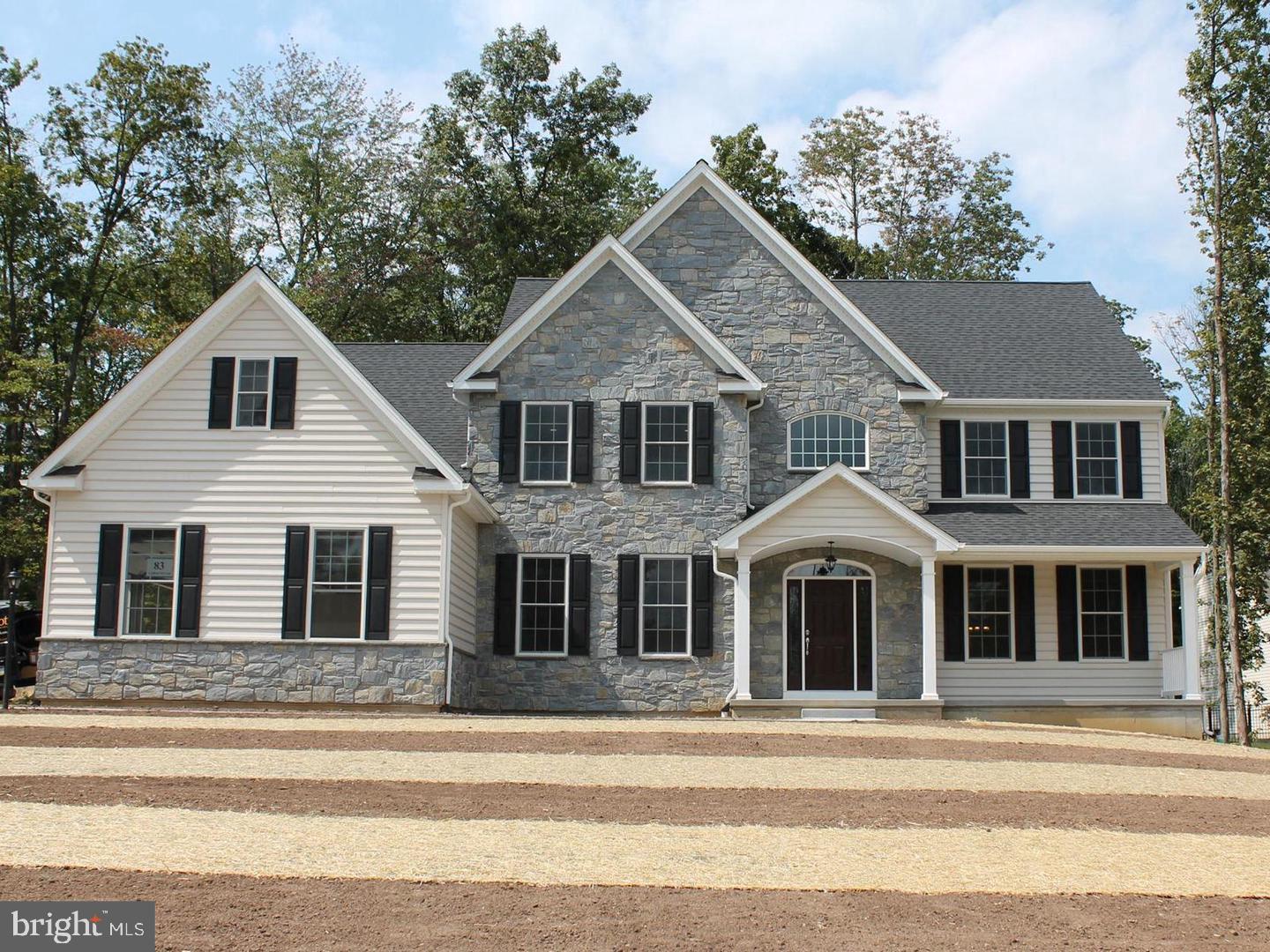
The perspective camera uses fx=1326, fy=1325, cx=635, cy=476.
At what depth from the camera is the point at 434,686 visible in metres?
19.6

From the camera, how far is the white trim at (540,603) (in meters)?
21.8

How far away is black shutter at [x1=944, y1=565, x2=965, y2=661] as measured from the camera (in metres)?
22.3

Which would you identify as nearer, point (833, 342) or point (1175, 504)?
point (833, 342)

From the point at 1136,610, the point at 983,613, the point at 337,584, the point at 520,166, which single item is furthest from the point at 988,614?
the point at 520,166

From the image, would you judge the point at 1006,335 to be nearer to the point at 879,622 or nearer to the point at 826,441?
the point at 826,441

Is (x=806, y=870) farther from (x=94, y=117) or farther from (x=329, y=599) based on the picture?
(x=94, y=117)

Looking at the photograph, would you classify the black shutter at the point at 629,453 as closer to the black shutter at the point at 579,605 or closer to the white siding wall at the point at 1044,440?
the black shutter at the point at 579,605

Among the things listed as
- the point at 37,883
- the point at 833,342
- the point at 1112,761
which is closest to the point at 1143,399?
the point at 833,342

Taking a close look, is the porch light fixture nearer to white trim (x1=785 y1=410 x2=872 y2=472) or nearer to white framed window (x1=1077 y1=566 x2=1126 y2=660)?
white trim (x1=785 y1=410 x2=872 y2=472)

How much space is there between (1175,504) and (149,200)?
34.7 meters

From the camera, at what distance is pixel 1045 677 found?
22.3 m

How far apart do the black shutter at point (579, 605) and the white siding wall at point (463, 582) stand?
160 centimetres

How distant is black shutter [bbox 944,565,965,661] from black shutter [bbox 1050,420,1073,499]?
2.45 metres

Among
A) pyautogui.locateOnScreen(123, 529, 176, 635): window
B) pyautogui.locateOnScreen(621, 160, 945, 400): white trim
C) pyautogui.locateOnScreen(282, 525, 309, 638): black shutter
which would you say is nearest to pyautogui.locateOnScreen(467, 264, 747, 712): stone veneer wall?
pyautogui.locateOnScreen(621, 160, 945, 400): white trim
